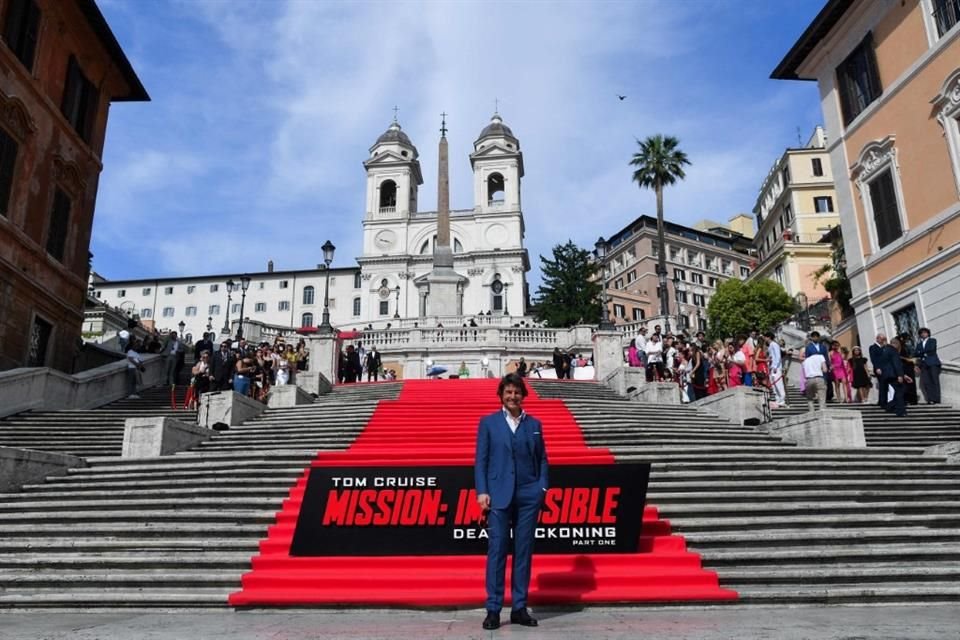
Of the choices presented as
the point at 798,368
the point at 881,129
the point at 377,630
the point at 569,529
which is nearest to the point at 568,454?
the point at 569,529

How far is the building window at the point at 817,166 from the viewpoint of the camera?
5708 centimetres

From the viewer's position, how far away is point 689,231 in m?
88.6

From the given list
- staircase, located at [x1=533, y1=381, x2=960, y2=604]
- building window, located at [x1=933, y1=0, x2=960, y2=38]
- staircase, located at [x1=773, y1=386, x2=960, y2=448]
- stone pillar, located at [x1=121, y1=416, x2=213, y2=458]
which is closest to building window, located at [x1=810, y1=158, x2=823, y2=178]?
building window, located at [x1=933, y1=0, x2=960, y2=38]

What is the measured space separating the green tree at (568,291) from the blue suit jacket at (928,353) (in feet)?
151

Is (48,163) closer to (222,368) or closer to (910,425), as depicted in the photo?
(222,368)

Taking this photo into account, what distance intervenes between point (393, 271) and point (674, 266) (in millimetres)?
34907

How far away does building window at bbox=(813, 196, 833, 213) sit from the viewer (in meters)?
55.8

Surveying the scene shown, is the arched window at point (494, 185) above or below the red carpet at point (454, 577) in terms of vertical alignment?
above

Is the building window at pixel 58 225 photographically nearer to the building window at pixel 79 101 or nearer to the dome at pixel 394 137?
the building window at pixel 79 101

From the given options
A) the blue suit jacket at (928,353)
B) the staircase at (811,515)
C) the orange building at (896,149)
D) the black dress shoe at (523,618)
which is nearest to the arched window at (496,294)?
the orange building at (896,149)

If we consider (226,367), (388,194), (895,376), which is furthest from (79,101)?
(388,194)

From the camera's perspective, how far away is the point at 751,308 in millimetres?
46938

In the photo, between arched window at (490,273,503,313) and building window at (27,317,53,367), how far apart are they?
56.8 meters

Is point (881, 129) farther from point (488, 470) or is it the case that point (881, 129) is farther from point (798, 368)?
point (488, 470)
